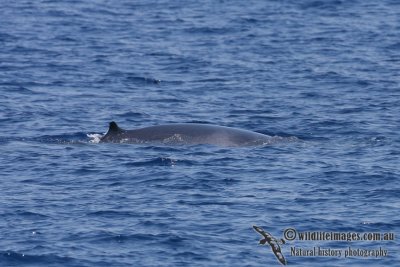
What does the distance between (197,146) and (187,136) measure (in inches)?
19.8

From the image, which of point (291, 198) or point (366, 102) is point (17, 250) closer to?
point (291, 198)

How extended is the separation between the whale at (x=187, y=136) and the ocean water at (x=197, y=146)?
366mm

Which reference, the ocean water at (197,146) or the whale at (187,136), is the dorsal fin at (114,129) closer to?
the whale at (187,136)

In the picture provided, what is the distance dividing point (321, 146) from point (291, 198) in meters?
5.29

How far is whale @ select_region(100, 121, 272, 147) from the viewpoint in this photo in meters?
28.3

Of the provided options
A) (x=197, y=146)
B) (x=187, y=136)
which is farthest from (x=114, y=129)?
(x=197, y=146)

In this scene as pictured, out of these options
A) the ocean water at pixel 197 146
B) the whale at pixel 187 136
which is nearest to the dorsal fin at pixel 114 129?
the whale at pixel 187 136

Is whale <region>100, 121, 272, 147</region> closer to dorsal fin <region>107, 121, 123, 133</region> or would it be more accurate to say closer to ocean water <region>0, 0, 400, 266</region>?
dorsal fin <region>107, 121, 123, 133</region>

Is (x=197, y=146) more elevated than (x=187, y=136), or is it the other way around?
(x=187, y=136)

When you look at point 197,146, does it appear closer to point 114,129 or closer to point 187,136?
point 187,136

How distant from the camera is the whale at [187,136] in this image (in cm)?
2834

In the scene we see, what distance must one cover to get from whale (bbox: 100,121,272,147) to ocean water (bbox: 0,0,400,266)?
1.20ft

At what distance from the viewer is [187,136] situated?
93.6 feet

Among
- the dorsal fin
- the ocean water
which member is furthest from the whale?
the ocean water
